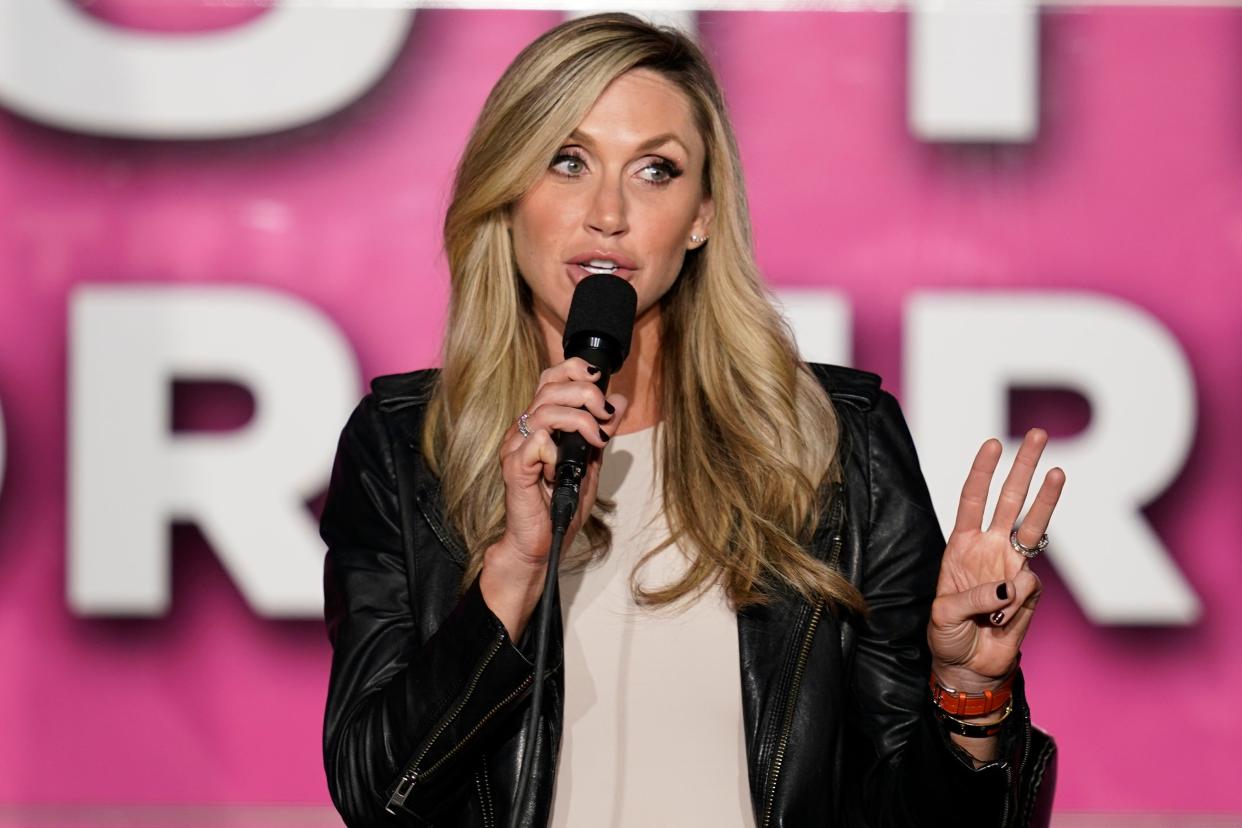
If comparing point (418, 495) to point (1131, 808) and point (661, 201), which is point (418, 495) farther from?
point (1131, 808)

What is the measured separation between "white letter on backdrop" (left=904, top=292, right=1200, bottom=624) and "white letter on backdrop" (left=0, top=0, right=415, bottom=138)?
3.88 feet

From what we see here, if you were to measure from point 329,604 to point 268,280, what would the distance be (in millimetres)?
1359

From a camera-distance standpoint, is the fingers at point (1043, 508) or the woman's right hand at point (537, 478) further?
the fingers at point (1043, 508)

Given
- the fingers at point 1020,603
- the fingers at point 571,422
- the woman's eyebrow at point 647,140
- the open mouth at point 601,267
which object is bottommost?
the fingers at point 1020,603

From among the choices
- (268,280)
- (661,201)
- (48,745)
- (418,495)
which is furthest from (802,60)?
(48,745)

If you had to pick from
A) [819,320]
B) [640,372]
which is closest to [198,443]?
[819,320]

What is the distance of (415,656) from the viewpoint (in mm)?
1699

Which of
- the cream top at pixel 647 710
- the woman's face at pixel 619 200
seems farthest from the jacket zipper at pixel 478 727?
the woman's face at pixel 619 200

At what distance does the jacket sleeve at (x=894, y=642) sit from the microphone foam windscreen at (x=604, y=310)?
45 cm

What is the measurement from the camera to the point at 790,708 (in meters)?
1.74

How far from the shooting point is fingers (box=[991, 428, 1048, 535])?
166cm

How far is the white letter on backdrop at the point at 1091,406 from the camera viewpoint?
9.91ft

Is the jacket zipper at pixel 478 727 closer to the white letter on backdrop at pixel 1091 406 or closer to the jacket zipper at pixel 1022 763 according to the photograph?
the jacket zipper at pixel 1022 763

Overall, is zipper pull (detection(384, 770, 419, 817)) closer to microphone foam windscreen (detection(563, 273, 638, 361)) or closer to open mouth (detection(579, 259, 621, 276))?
microphone foam windscreen (detection(563, 273, 638, 361))
